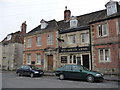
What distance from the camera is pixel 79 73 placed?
13.6 meters

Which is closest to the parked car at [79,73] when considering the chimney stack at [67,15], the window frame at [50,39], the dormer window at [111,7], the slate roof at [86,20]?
the slate roof at [86,20]

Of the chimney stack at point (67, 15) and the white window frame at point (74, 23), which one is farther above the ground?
the chimney stack at point (67, 15)

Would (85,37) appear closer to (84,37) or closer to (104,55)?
(84,37)

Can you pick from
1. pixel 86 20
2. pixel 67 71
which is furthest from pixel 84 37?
pixel 67 71

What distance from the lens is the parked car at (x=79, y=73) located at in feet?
42.0

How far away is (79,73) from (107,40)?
668 cm

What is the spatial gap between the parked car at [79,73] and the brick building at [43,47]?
316 inches

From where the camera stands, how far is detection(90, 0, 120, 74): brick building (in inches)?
667

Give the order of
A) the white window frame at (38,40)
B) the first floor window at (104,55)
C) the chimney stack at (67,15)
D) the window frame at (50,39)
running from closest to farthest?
the first floor window at (104,55), the window frame at (50,39), the white window frame at (38,40), the chimney stack at (67,15)

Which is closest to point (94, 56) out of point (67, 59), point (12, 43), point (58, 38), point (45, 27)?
point (67, 59)

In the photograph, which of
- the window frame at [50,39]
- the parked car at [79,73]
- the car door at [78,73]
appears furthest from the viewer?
the window frame at [50,39]

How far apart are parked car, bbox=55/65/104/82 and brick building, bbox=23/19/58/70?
8.03m

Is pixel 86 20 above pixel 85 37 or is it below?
above

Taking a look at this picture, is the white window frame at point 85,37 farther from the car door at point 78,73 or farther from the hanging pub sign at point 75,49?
the car door at point 78,73
